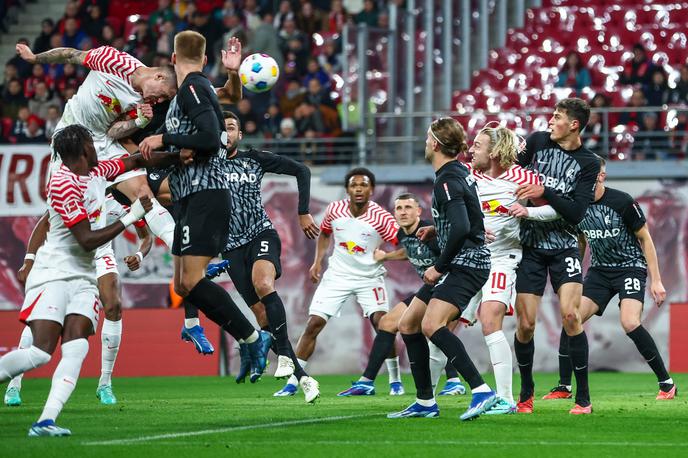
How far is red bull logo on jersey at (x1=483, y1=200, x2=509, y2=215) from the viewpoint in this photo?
32.5ft

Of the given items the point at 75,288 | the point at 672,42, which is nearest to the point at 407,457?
the point at 75,288

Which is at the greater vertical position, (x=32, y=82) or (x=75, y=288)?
(x=32, y=82)

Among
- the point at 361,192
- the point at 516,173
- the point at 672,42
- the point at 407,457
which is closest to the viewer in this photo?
the point at 407,457

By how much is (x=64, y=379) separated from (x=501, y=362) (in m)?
Answer: 3.52

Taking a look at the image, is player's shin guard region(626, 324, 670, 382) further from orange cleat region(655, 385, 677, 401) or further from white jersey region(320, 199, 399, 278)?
white jersey region(320, 199, 399, 278)

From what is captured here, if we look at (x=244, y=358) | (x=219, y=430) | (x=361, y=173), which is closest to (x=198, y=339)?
(x=244, y=358)

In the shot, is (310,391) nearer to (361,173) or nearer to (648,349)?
(648,349)

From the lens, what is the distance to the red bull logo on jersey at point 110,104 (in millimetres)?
10633

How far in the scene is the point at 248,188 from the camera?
37.9 feet

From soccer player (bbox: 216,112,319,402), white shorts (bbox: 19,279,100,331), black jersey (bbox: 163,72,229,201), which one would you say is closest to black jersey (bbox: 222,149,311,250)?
soccer player (bbox: 216,112,319,402)

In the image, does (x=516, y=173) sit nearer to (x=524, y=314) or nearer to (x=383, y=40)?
(x=524, y=314)

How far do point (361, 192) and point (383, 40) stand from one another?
407cm

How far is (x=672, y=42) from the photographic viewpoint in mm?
19656

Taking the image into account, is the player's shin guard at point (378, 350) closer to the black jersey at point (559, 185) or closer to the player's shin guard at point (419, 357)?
the black jersey at point (559, 185)
